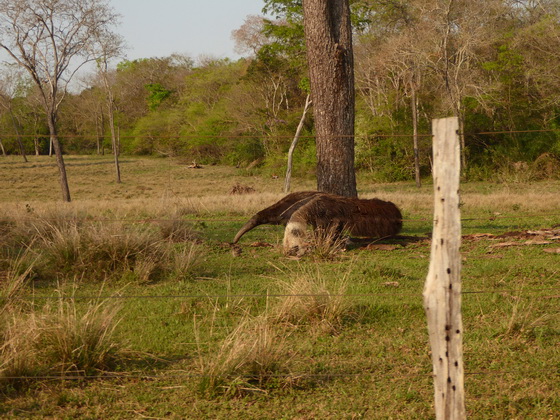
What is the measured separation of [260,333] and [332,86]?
5.97 meters

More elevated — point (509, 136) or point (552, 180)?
point (509, 136)

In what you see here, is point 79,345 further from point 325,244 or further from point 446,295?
point 325,244

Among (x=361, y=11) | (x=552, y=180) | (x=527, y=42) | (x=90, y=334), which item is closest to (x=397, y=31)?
(x=361, y=11)

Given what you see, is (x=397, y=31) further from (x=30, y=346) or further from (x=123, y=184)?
(x=30, y=346)

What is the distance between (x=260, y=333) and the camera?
3658 mm

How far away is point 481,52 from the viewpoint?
2716 cm

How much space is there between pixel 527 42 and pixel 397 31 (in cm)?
804

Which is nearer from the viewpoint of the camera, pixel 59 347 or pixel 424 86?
pixel 59 347

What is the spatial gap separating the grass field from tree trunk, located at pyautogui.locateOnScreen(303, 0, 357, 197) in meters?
1.47

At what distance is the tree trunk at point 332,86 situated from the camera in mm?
8633

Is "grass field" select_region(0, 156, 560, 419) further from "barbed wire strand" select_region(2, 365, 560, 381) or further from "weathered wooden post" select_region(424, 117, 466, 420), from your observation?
"weathered wooden post" select_region(424, 117, 466, 420)

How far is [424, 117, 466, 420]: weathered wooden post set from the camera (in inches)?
98.2

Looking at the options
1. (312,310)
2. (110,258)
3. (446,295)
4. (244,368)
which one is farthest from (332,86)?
(446,295)

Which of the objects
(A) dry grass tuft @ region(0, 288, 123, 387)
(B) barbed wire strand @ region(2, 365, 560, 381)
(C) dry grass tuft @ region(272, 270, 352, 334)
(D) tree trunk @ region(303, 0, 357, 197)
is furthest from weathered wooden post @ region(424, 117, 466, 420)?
(D) tree trunk @ region(303, 0, 357, 197)
